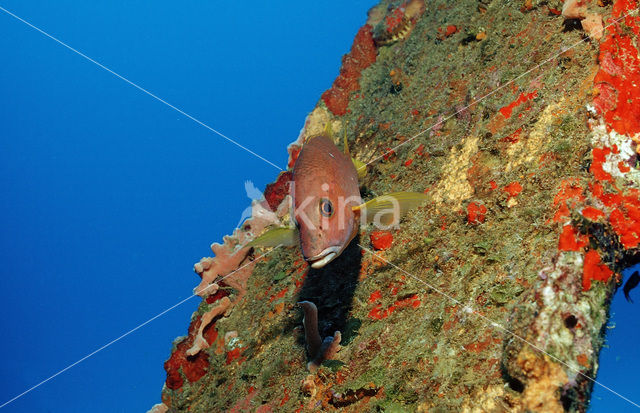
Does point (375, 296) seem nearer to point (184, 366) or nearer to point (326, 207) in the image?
point (326, 207)

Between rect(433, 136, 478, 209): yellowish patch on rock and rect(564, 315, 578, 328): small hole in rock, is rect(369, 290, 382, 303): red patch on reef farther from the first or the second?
rect(564, 315, 578, 328): small hole in rock

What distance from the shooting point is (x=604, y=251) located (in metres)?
2.15

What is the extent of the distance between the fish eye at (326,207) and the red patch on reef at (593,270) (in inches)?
64.9

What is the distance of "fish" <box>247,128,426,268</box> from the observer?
2.71m

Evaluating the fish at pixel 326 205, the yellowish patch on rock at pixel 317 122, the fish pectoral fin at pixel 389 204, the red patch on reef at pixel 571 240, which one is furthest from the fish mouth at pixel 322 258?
the yellowish patch on rock at pixel 317 122

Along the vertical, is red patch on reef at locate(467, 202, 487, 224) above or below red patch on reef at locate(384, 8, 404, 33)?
below

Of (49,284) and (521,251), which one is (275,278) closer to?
(521,251)

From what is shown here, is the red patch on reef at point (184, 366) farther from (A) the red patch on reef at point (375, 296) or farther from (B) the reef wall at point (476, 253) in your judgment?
(A) the red patch on reef at point (375, 296)

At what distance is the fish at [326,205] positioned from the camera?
8.91 ft

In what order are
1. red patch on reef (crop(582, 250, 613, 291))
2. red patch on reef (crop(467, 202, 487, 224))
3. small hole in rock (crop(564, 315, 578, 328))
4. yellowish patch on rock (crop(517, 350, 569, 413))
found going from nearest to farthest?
yellowish patch on rock (crop(517, 350, 569, 413)), small hole in rock (crop(564, 315, 578, 328)), red patch on reef (crop(582, 250, 613, 291)), red patch on reef (crop(467, 202, 487, 224))

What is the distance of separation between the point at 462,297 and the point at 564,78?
2.13 meters

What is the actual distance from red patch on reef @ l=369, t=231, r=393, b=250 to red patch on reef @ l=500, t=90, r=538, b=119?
5.43ft

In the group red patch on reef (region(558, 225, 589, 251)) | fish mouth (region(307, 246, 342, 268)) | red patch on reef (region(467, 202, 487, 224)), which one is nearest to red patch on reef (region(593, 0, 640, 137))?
red patch on reef (region(558, 225, 589, 251))

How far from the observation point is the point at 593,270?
6.75 feet
